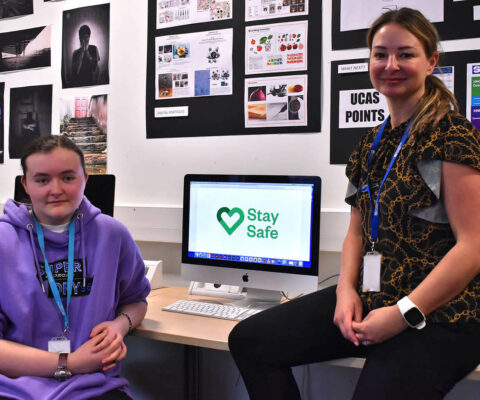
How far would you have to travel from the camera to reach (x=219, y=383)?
2.01m

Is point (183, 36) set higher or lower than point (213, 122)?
higher

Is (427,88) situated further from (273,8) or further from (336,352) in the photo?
(273,8)

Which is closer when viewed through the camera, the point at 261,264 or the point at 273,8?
the point at 261,264

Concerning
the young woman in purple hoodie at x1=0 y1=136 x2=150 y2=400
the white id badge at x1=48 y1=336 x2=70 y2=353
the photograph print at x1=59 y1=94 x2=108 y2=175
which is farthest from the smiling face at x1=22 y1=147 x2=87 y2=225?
the photograph print at x1=59 y1=94 x2=108 y2=175

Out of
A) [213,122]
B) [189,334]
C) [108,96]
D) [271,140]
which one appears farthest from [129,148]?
[189,334]

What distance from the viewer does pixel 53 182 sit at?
4.04 ft

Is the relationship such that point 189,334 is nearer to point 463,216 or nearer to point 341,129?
point 463,216

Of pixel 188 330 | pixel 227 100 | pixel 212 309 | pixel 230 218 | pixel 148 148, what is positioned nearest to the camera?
pixel 188 330

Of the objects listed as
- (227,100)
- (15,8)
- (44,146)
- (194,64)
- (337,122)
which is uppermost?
(15,8)

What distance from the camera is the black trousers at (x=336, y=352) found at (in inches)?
38.3

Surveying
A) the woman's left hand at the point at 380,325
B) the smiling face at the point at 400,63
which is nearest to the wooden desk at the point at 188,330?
the woman's left hand at the point at 380,325

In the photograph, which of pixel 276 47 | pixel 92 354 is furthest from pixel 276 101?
pixel 92 354

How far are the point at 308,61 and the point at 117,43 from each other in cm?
93

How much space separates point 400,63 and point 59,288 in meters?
1.06
